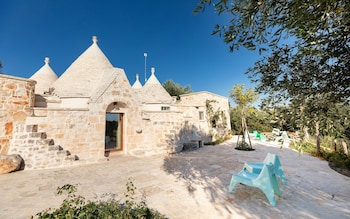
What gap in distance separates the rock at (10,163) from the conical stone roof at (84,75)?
507cm

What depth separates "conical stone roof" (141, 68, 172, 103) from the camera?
1761 centimetres

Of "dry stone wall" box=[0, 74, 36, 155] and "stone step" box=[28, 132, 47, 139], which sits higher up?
"dry stone wall" box=[0, 74, 36, 155]

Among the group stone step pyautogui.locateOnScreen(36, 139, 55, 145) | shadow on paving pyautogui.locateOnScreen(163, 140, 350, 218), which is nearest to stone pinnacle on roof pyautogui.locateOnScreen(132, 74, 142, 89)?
stone step pyautogui.locateOnScreen(36, 139, 55, 145)

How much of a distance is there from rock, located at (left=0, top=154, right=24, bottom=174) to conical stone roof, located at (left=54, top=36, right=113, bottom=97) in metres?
5.07

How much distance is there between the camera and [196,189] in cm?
455

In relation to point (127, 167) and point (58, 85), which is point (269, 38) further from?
point (58, 85)

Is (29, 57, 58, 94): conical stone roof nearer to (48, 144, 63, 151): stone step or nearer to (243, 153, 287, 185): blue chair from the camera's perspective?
(48, 144, 63, 151): stone step

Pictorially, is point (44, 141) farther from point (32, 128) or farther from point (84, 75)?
point (84, 75)

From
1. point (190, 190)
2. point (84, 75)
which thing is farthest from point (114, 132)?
point (190, 190)

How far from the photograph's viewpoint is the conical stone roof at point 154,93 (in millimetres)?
17609

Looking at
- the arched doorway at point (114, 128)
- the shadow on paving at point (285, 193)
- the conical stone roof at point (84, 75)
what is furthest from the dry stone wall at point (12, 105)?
the shadow on paving at point (285, 193)

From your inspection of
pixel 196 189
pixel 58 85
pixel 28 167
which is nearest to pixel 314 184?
pixel 196 189

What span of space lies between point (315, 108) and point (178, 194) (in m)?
3.59

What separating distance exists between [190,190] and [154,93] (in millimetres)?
14597
